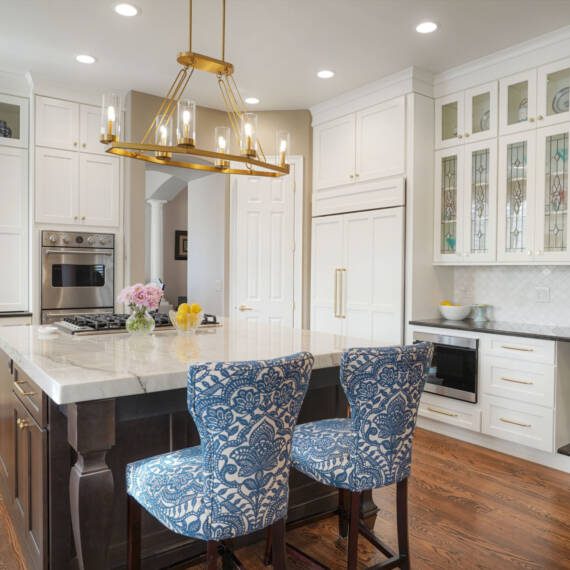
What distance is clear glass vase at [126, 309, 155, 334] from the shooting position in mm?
2705

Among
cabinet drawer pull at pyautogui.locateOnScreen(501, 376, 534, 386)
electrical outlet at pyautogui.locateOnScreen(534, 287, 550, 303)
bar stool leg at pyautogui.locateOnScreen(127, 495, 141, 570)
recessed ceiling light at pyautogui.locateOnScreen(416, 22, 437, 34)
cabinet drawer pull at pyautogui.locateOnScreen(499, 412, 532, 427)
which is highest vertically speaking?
recessed ceiling light at pyautogui.locateOnScreen(416, 22, 437, 34)

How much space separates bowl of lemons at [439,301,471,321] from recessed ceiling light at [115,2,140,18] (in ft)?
10.4

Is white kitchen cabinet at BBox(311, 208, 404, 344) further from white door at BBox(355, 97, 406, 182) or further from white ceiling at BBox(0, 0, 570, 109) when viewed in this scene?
white ceiling at BBox(0, 0, 570, 109)

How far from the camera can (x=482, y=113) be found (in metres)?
4.04

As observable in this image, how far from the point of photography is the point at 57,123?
14.9 feet

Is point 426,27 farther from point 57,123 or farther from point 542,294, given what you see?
point 57,123

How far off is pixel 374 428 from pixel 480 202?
283 cm

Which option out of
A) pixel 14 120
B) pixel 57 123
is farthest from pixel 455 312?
pixel 14 120

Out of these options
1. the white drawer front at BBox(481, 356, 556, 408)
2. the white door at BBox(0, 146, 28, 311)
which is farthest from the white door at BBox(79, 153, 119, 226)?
the white drawer front at BBox(481, 356, 556, 408)

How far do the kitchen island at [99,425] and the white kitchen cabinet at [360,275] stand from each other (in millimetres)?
1749

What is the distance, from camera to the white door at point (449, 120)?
417 cm

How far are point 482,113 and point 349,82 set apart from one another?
1.17 m

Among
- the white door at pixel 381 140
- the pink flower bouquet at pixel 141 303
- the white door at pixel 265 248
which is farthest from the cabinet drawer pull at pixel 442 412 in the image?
the pink flower bouquet at pixel 141 303

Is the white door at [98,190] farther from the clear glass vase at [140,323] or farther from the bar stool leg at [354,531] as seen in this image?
the bar stool leg at [354,531]
